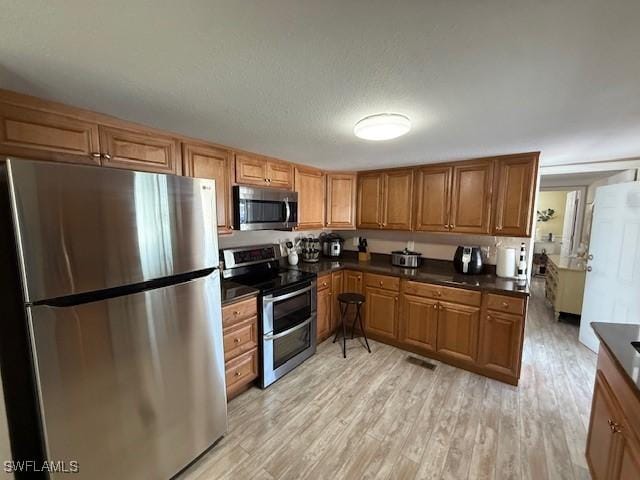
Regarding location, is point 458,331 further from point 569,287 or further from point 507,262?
point 569,287

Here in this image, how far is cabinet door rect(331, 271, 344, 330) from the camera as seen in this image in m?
3.24

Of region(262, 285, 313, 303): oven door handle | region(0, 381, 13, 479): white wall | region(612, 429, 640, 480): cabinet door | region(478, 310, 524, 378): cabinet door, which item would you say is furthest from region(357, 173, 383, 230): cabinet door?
region(0, 381, 13, 479): white wall

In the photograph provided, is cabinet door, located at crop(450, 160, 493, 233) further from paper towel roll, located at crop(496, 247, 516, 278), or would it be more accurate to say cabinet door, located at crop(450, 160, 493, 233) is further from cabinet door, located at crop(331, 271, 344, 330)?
cabinet door, located at crop(331, 271, 344, 330)

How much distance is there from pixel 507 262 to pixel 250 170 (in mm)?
2801

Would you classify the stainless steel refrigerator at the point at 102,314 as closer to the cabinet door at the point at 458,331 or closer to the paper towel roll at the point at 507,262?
the cabinet door at the point at 458,331

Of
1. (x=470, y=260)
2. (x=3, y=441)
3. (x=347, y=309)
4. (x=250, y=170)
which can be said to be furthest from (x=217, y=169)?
(x=470, y=260)

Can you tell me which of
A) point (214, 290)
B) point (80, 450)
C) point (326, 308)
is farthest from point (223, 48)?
point (326, 308)

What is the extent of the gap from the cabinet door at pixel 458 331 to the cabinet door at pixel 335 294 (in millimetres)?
1169

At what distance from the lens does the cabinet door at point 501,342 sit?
2357 millimetres

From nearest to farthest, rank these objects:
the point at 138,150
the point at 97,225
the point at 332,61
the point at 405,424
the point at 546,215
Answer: the point at 332,61 → the point at 97,225 → the point at 138,150 → the point at 405,424 → the point at 546,215

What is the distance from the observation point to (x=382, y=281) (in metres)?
3.11

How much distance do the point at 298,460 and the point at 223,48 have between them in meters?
2.25

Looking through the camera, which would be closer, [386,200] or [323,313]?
[323,313]

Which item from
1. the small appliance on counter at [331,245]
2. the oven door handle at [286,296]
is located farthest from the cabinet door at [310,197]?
the oven door handle at [286,296]
